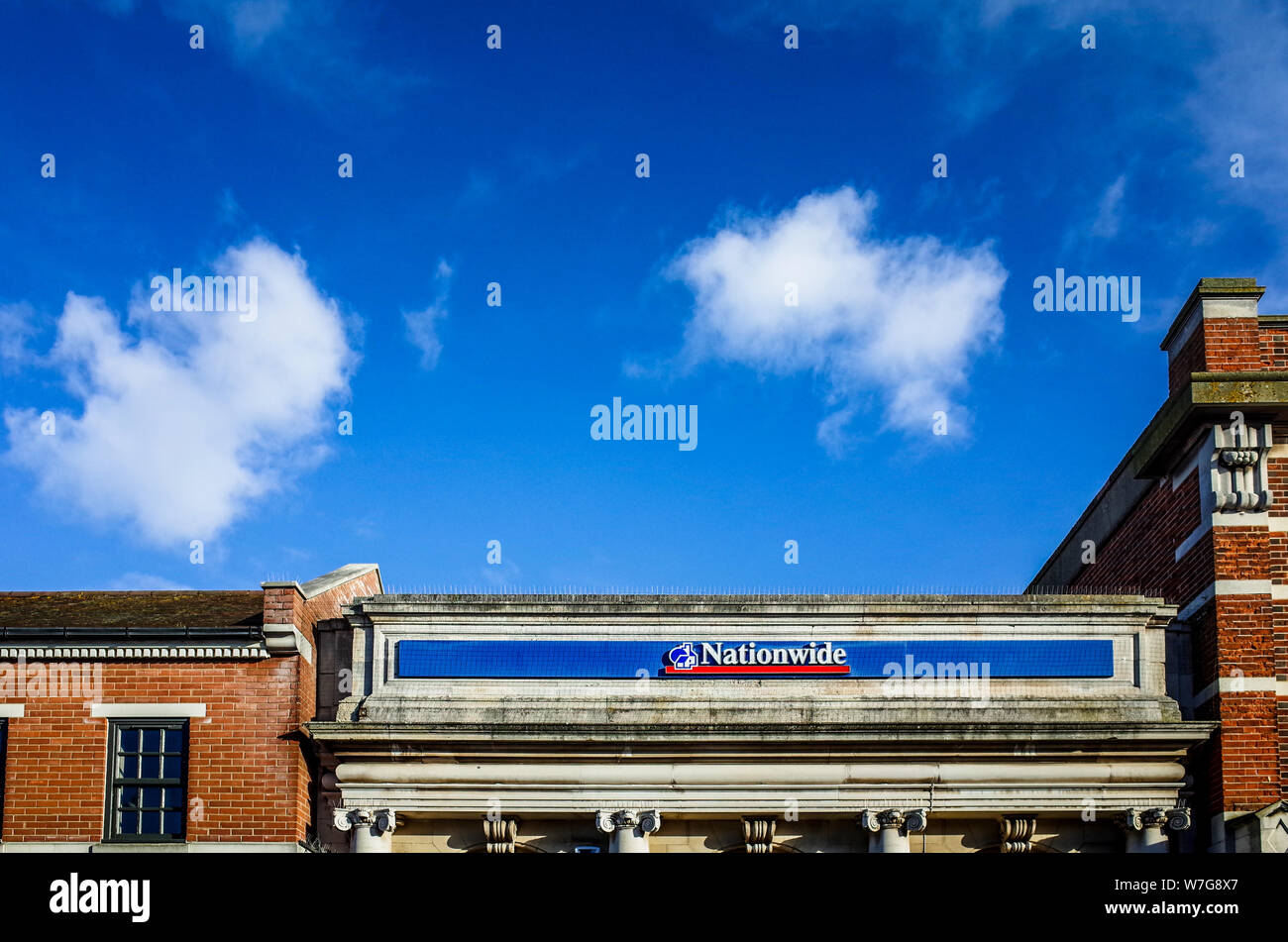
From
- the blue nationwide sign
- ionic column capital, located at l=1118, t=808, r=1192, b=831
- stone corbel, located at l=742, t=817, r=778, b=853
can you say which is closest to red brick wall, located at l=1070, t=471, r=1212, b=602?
the blue nationwide sign

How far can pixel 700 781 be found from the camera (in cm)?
1995

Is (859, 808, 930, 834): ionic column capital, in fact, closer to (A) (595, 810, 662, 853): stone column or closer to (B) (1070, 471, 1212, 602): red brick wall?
(A) (595, 810, 662, 853): stone column

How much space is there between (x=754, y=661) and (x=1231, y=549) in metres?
6.75

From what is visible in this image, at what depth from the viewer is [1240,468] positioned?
66.9 feet

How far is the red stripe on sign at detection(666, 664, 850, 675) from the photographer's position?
20.5 meters

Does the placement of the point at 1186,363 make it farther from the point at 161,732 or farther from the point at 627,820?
the point at 161,732

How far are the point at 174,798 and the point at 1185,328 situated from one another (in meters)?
15.9

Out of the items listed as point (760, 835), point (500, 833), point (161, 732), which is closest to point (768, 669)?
→ point (760, 835)

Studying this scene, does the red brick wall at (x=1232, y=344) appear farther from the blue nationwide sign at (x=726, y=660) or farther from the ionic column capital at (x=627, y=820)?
the ionic column capital at (x=627, y=820)

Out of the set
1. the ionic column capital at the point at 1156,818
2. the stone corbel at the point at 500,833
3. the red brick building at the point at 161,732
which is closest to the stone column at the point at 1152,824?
the ionic column capital at the point at 1156,818

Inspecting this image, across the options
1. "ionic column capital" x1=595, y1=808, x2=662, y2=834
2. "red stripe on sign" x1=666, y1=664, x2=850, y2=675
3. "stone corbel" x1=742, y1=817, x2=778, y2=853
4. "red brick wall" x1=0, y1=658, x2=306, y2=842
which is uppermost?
"red stripe on sign" x1=666, y1=664, x2=850, y2=675
